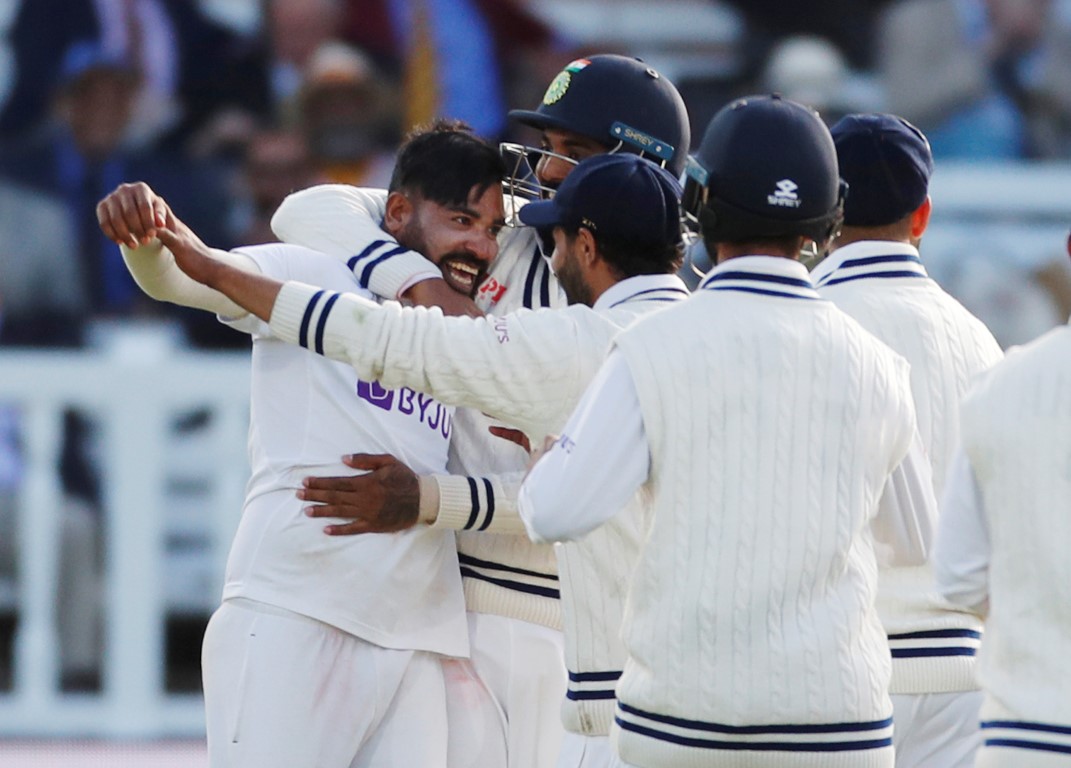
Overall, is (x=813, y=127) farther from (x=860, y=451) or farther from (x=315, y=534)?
(x=315, y=534)

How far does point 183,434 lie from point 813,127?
453 centimetres

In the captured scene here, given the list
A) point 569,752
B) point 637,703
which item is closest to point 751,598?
point 637,703

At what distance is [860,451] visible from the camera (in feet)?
7.99

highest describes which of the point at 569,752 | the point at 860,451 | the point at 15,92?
the point at 15,92

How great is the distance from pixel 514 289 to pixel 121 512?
11.2ft

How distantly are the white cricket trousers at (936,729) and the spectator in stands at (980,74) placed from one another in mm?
5314

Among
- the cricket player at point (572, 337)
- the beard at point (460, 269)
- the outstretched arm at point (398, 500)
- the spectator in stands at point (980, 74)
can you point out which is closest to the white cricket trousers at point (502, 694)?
the outstretched arm at point (398, 500)

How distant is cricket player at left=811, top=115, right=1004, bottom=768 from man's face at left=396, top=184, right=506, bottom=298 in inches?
23.2

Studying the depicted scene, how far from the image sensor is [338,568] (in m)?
3.12

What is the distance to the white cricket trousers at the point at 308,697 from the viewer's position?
9.98ft

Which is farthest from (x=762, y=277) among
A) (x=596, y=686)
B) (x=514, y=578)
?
(x=514, y=578)

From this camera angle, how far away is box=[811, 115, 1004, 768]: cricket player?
2975 mm

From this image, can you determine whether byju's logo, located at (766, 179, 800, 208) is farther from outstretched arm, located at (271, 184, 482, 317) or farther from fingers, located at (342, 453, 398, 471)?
fingers, located at (342, 453, 398, 471)

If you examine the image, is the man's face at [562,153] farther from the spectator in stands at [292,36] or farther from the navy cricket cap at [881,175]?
the spectator in stands at [292,36]
